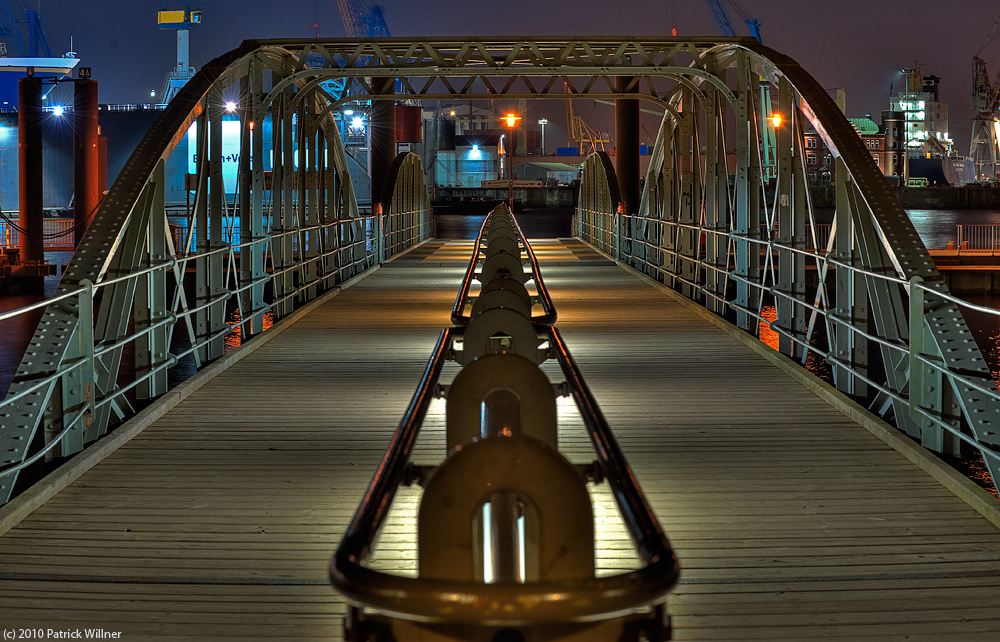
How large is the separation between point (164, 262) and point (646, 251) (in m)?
15.1

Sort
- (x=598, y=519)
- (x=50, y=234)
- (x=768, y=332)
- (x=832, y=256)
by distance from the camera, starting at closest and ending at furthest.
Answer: (x=598, y=519) < (x=832, y=256) < (x=768, y=332) < (x=50, y=234)

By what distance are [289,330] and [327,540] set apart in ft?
26.4

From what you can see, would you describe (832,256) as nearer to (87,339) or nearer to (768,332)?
(87,339)

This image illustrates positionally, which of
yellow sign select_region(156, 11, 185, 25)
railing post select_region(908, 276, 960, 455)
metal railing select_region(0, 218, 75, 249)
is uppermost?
yellow sign select_region(156, 11, 185, 25)

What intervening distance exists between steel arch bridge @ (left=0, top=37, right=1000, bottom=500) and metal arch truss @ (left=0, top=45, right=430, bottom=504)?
0.9 inches

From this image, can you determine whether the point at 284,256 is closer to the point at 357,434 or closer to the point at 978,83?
the point at 357,434

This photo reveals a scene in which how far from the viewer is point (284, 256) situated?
15.6m

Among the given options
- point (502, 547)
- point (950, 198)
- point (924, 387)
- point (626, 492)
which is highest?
point (950, 198)

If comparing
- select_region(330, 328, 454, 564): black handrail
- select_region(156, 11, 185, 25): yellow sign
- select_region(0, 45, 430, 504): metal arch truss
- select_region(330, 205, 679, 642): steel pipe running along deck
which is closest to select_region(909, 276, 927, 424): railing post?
select_region(330, 205, 679, 642): steel pipe running along deck

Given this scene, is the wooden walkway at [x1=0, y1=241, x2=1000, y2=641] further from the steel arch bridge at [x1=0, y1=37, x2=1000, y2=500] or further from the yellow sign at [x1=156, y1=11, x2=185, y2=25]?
the yellow sign at [x1=156, y1=11, x2=185, y2=25]

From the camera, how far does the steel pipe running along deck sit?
7.72ft

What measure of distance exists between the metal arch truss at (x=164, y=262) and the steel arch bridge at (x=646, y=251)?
0.02 m

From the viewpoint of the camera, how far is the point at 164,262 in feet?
30.2

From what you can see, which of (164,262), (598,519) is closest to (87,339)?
(164,262)
